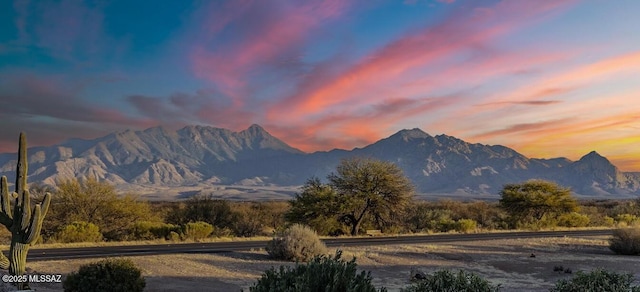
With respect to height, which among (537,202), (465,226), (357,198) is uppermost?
(357,198)

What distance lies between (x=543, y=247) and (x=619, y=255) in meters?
4.03

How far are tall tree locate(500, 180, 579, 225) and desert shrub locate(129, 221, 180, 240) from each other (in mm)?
33642

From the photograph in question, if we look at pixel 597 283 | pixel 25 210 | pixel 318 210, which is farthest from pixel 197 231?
pixel 597 283

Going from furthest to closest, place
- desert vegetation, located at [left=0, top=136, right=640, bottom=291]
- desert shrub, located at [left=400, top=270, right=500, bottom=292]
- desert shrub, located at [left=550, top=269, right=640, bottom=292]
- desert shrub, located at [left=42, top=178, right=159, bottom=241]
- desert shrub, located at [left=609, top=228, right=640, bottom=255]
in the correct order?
desert shrub, located at [left=42, top=178, right=159, bottom=241] → desert shrub, located at [left=609, top=228, right=640, bottom=255] → desert vegetation, located at [left=0, top=136, right=640, bottom=291] → desert shrub, located at [left=550, top=269, right=640, bottom=292] → desert shrub, located at [left=400, top=270, right=500, bottom=292]

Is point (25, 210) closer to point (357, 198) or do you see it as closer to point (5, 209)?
point (5, 209)

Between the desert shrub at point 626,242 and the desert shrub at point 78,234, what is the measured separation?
29929 millimetres

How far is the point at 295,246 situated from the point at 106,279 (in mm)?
11167

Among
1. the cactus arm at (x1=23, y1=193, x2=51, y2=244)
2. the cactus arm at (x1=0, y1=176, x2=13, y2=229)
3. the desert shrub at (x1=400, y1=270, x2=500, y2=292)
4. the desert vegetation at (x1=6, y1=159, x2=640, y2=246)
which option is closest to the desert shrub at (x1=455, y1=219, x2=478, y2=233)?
the desert vegetation at (x1=6, y1=159, x2=640, y2=246)

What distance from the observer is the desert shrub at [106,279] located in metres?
13.3

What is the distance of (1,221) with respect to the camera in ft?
47.0

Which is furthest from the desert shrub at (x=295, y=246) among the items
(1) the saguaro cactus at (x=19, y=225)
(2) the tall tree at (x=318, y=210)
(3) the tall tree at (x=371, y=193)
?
(3) the tall tree at (x=371, y=193)

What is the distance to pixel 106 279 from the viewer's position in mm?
13383

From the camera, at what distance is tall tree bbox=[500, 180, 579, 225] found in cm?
5300

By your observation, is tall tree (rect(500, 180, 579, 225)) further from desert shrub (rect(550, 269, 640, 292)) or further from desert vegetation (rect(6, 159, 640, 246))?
desert shrub (rect(550, 269, 640, 292))
